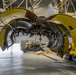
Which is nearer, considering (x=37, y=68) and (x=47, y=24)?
(x=47, y=24)

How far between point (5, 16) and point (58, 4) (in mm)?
8420

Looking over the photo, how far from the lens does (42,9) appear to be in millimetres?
14516

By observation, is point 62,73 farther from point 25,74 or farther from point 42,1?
point 42,1

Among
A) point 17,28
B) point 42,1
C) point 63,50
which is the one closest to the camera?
point 63,50

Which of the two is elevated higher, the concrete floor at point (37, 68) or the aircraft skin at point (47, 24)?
the aircraft skin at point (47, 24)

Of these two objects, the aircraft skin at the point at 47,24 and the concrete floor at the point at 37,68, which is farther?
the concrete floor at the point at 37,68

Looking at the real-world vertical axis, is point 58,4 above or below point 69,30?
above

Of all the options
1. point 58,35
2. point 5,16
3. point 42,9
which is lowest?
point 58,35

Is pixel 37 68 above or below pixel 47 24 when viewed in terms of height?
below

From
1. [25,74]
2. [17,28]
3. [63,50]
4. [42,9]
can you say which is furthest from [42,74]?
[42,9]

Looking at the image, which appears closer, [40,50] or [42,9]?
[42,9]

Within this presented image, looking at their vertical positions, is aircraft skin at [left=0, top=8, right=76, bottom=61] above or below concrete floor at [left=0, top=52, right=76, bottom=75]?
above

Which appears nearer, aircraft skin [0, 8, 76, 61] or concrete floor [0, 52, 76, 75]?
aircraft skin [0, 8, 76, 61]

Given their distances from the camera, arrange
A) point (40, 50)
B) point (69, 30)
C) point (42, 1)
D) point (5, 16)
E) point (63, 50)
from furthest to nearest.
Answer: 1. point (40, 50)
2. point (42, 1)
3. point (63, 50)
4. point (69, 30)
5. point (5, 16)
